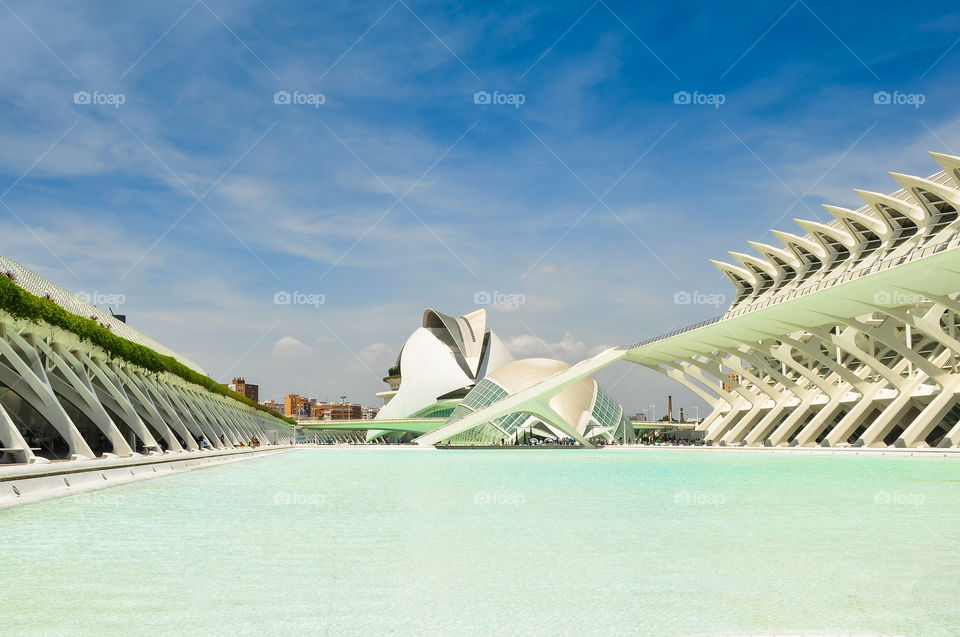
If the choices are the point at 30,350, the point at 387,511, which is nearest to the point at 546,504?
the point at 387,511

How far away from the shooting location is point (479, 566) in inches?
235

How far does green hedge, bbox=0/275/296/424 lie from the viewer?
17.8 meters

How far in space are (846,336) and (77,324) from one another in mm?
42715

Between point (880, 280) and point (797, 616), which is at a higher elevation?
point (880, 280)

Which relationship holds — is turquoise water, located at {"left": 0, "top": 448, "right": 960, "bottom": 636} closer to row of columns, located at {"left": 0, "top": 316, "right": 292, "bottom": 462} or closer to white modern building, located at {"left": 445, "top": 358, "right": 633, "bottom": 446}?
row of columns, located at {"left": 0, "top": 316, "right": 292, "bottom": 462}

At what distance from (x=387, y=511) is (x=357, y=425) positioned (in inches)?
3343

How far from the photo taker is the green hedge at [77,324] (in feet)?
58.4

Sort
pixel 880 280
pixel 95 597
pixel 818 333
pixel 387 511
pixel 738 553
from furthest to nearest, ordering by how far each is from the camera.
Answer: pixel 818 333, pixel 880 280, pixel 387 511, pixel 738 553, pixel 95 597

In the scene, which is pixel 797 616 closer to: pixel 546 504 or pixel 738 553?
pixel 738 553

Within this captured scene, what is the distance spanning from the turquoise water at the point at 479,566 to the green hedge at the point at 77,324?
28.1ft

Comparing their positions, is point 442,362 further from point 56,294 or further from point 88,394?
point 88,394

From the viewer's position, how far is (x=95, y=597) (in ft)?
15.9

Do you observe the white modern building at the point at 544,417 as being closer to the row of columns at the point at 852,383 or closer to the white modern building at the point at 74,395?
the row of columns at the point at 852,383

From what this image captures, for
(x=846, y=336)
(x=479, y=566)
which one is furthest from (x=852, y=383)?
(x=479, y=566)
